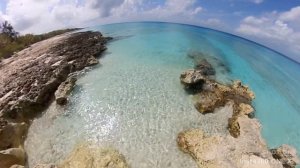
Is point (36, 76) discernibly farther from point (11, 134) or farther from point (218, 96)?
point (218, 96)

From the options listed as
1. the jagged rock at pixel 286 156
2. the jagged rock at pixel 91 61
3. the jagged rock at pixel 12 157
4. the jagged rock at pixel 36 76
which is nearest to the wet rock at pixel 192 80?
the jagged rock at pixel 286 156

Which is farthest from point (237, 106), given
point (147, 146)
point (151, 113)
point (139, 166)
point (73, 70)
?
point (73, 70)

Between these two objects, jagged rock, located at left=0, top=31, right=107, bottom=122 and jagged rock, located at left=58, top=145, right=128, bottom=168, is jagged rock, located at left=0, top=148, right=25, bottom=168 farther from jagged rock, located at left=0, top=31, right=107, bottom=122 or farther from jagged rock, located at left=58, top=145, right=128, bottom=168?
jagged rock, located at left=0, top=31, right=107, bottom=122

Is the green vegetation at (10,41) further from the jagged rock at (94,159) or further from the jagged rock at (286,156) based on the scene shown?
the jagged rock at (286,156)

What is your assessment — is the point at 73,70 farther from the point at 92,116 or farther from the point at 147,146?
the point at 147,146

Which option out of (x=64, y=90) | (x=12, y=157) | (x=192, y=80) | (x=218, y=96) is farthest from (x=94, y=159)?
(x=218, y=96)

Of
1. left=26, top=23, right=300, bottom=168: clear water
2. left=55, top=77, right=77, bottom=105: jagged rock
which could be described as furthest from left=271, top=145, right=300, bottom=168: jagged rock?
left=55, top=77, right=77, bottom=105: jagged rock

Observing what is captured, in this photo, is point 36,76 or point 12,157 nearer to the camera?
point 12,157
